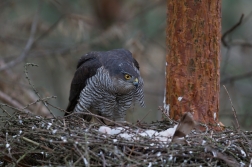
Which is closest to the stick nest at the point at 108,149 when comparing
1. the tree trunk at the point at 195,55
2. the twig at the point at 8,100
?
the tree trunk at the point at 195,55

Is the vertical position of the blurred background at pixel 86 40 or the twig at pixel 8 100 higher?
the blurred background at pixel 86 40

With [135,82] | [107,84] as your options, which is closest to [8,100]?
[107,84]

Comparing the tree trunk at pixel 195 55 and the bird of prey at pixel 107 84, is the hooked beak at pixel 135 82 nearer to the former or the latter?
the bird of prey at pixel 107 84

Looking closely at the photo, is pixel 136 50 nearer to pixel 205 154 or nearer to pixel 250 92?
pixel 250 92

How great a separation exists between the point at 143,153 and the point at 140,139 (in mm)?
121

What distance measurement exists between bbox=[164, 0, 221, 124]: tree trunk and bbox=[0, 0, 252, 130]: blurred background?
2161mm

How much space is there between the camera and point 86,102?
227 inches

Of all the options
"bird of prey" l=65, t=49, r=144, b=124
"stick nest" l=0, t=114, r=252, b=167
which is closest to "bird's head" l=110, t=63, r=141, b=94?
"bird of prey" l=65, t=49, r=144, b=124

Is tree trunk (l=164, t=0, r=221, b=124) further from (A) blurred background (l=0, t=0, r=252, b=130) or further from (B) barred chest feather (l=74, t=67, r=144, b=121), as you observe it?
(A) blurred background (l=0, t=0, r=252, b=130)

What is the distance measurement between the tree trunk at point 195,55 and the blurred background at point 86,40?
85.1 inches

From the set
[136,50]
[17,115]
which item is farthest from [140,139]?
[136,50]

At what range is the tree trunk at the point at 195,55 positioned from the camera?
Answer: 15.1 ft

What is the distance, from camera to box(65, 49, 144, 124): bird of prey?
5.52 meters

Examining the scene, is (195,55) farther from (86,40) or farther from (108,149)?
(86,40)
